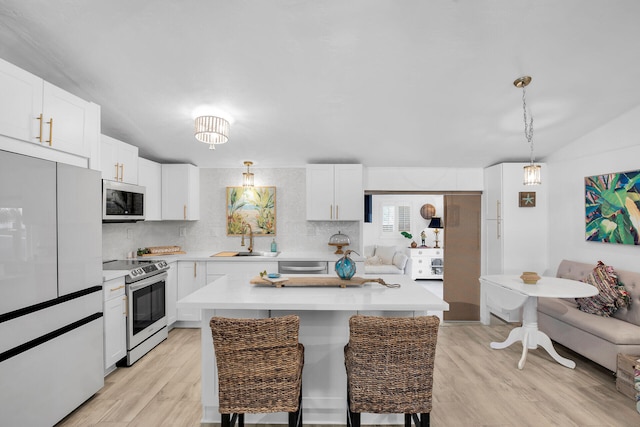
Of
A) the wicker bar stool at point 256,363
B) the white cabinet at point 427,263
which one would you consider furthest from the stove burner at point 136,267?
the white cabinet at point 427,263

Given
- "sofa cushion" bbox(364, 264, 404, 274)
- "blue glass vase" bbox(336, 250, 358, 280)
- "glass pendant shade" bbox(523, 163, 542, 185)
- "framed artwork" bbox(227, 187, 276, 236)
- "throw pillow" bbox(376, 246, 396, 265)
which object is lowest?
"sofa cushion" bbox(364, 264, 404, 274)

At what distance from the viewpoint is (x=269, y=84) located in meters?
2.80

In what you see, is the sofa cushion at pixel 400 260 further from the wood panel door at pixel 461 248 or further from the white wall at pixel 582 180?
the white wall at pixel 582 180

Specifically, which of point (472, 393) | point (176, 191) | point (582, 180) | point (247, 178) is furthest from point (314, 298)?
point (582, 180)

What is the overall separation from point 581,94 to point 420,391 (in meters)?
3.11

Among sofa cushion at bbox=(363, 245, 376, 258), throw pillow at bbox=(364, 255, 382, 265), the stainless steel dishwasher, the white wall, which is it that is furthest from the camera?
sofa cushion at bbox=(363, 245, 376, 258)

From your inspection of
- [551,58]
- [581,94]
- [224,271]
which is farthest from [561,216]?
[224,271]

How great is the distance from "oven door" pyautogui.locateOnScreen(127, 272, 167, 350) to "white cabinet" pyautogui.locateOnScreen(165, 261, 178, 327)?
14cm

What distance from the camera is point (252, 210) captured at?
475 cm

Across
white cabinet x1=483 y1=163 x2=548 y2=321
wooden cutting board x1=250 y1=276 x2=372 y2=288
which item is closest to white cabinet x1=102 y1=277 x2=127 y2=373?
wooden cutting board x1=250 y1=276 x2=372 y2=288

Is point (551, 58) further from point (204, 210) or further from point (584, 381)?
point (204, 210)

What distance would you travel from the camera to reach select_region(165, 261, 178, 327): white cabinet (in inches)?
154

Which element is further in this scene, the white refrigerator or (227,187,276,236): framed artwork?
(227,187,276,236): framed artwork

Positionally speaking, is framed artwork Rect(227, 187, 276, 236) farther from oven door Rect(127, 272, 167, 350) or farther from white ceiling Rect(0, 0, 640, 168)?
oven door Rect(127, 272, 167, 350)
